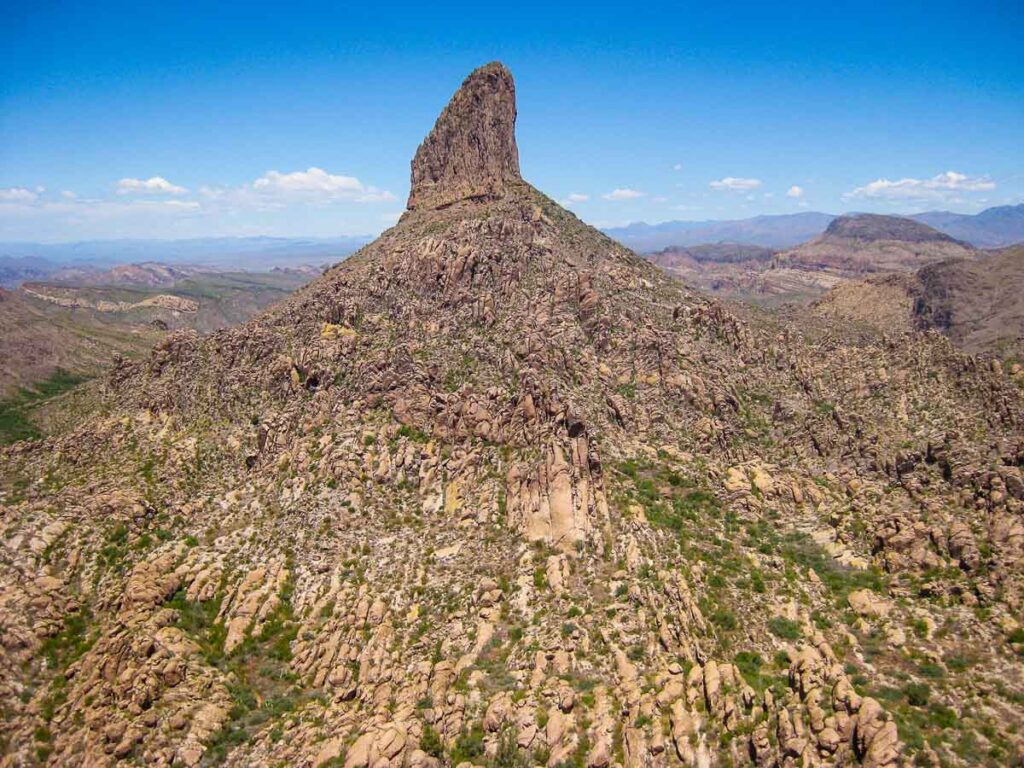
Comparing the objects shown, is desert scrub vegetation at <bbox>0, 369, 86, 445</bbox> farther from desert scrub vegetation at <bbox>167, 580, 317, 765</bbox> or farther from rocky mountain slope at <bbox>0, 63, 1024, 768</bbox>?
desert scrub vegetation at <bbox>167, 580, 317, 765</bbox>

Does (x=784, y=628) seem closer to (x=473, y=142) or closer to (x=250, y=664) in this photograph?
(x=250, y=664)

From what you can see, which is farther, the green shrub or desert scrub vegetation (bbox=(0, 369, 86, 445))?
desert scrub vegetation (bbox=(0, 369, 86, 445))

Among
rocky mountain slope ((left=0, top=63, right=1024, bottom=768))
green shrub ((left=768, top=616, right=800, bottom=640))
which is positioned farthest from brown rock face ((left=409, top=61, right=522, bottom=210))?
green shrub ((left=768, top=616, right=800, bottom=640))

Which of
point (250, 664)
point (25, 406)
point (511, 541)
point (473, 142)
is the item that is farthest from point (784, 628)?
point (25, 406)

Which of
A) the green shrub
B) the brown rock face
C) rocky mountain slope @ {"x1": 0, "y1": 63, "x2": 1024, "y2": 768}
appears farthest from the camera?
the brown rock face

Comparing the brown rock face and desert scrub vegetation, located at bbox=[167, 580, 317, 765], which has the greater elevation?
the brown rock face

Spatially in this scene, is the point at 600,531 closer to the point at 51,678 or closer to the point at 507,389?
the point at 507,389
